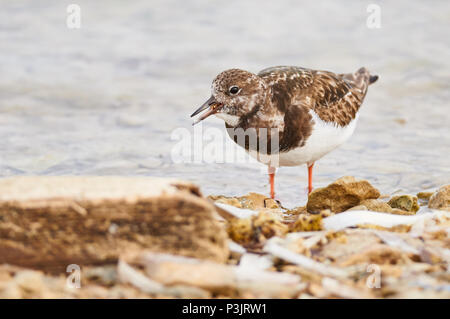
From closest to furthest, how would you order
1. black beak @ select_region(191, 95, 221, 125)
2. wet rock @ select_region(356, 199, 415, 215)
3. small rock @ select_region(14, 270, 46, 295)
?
1. small rock @ select_region(14, 270, 46, 295)
2. wet rock @ select_region(356, 199, 415, 215)
3. black beak @ select_region(191, 95, 221, 125)

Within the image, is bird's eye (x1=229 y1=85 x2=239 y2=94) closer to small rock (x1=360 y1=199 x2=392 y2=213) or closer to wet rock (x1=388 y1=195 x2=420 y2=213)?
small rock (x1=360 y1=199 x2=392 y2=213)


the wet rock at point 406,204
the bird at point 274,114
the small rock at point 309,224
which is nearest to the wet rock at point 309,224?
the small rock at point 309,224

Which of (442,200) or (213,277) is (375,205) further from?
(213,277)

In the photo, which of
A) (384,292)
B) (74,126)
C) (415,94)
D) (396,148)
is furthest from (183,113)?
(384,292)

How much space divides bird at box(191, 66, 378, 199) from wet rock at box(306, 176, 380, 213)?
1.21ft

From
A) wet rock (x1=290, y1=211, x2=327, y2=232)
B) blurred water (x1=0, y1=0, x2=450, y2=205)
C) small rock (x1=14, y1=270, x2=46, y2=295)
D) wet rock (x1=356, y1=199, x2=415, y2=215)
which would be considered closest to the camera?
small rock (x1=14, y1=270, x2=46, y2=295)

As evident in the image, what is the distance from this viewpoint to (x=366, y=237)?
304cm

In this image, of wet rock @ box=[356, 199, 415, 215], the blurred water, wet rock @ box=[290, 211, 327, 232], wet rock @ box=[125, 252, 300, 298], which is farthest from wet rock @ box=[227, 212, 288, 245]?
the blurred water

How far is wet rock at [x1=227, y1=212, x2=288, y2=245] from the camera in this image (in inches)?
121

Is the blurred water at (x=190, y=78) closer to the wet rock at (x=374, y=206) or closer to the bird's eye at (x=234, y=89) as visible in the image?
the wet rock at (x=374, y=206)

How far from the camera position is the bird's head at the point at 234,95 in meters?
4.78

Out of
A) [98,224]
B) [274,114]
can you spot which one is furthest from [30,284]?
[274,114]

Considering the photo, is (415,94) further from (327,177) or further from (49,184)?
(49,184)

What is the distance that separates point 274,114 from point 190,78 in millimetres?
4547
